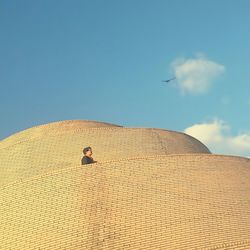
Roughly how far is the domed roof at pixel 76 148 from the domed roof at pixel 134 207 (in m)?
4.59

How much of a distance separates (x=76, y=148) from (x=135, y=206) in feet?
24.9

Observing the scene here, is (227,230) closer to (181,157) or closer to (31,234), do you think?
(181,157)

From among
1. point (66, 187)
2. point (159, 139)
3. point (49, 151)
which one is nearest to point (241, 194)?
point (66, 187)

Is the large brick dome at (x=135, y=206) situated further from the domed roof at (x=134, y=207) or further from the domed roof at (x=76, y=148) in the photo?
the domed roof at (x=76, y=148)

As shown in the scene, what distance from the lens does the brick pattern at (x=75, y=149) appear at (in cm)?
2086

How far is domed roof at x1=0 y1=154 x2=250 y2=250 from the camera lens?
13141mm

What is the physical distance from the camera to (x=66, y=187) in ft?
49.9

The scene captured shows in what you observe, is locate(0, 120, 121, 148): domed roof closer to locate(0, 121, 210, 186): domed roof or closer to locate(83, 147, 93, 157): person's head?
locate(0, 121, 210, 186): domed roof

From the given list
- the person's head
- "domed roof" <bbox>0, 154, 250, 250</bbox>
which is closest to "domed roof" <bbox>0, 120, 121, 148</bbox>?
"domed roof" <bbox>0, 154, 250, 250</bbox>

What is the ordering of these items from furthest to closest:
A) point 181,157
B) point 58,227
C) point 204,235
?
point 181,157 < point 58,227 < point 204,235

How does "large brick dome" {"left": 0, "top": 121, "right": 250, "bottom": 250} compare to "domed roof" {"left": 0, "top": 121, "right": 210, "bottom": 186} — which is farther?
"domed roof" {"left": 0, "top": 121, "right": 210, "bottom": 186}

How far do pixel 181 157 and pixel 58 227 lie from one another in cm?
480

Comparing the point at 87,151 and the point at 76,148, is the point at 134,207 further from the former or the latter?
the point at 76,148

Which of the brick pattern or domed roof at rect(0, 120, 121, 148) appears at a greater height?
domed roof at rect(0, 120, 121, 148)
